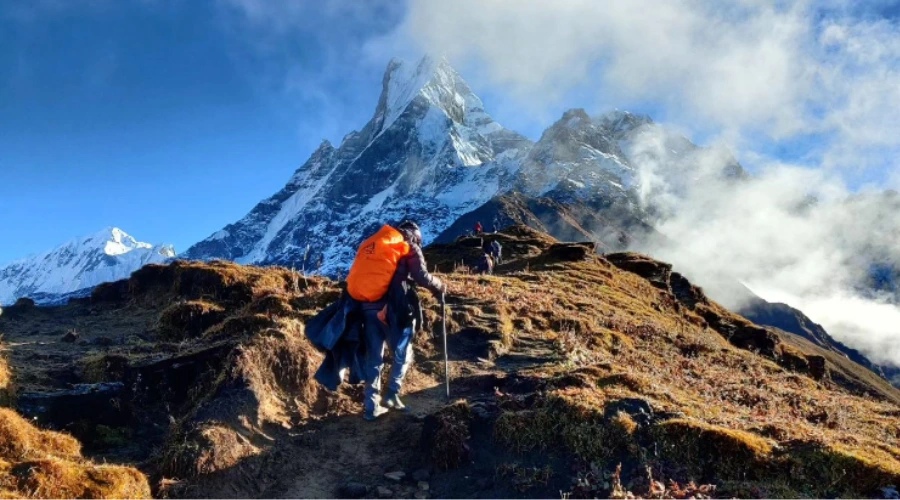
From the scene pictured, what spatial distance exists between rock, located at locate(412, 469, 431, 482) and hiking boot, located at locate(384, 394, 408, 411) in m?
1.94

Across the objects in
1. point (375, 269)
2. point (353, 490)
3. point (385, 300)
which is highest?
point (375, 269)

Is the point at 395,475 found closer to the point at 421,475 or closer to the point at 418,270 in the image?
the point at 421,475

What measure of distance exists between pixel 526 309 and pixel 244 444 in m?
→ 10.2

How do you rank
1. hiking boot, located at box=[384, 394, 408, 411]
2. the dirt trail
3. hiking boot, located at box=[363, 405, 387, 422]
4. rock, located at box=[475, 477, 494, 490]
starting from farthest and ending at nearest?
hiking boot, located at box=[384, 394, 408, 411], hiking boot, located at box=[363, 405, 387, 422], the dirt trail, rock, located at box=[475, 477, 494, 490]

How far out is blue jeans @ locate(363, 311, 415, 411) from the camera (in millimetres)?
9383

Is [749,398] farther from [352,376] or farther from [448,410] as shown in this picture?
[352,376]

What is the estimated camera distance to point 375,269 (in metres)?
9.48

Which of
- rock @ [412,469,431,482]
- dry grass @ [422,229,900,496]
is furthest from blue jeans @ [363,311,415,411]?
dry grass @ [422,229,900,496]

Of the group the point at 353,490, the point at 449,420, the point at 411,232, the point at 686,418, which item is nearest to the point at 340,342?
the point at 411,232

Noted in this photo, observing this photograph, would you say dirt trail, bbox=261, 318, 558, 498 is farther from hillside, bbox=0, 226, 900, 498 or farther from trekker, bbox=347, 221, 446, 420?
trekker, bbox=347, 221, 446, 420

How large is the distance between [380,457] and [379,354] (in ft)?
5.52

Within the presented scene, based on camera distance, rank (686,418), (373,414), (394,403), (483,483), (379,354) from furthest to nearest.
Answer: (394,403)
(379,354)
(373,414)
(686,418)
(483,483)

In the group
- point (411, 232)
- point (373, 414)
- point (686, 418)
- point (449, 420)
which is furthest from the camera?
point (411, 232)

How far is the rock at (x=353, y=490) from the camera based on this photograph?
742 centimetres
